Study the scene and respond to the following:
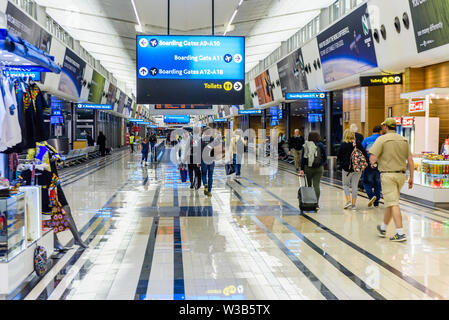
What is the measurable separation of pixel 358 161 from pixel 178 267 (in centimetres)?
539

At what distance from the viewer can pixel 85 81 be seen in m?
27.1

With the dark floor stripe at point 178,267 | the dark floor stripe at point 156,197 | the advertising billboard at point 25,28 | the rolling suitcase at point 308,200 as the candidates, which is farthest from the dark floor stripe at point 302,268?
the advertising billboard at point 25,28

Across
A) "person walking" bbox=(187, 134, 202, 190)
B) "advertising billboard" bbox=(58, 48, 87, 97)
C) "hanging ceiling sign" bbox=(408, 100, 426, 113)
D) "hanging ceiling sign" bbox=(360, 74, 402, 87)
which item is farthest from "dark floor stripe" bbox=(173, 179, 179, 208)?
"advertising billboard" bbox=(58, 48, 87, 97)

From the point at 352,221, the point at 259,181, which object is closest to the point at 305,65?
the point at 259,181

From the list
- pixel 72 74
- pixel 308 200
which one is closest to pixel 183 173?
pixel 308 200

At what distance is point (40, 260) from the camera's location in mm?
5723

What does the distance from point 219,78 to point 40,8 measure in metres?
10.4

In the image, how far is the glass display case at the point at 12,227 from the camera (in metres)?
5.14

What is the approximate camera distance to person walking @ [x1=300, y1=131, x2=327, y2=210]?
33.4 feet

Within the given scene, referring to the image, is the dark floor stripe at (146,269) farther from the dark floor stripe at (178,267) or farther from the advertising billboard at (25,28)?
the advertising billboard at (25,28)

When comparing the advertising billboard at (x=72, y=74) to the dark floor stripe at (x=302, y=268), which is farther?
the advertising billboard at (x=72, y=74)

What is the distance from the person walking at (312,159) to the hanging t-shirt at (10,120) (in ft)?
18.7

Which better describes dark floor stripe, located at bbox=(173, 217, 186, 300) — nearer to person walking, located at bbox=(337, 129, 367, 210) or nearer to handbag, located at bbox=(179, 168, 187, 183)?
person walking, located at bbox=(337, 129, 367, 210)

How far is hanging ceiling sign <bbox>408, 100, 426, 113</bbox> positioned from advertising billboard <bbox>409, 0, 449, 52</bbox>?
170 cm
